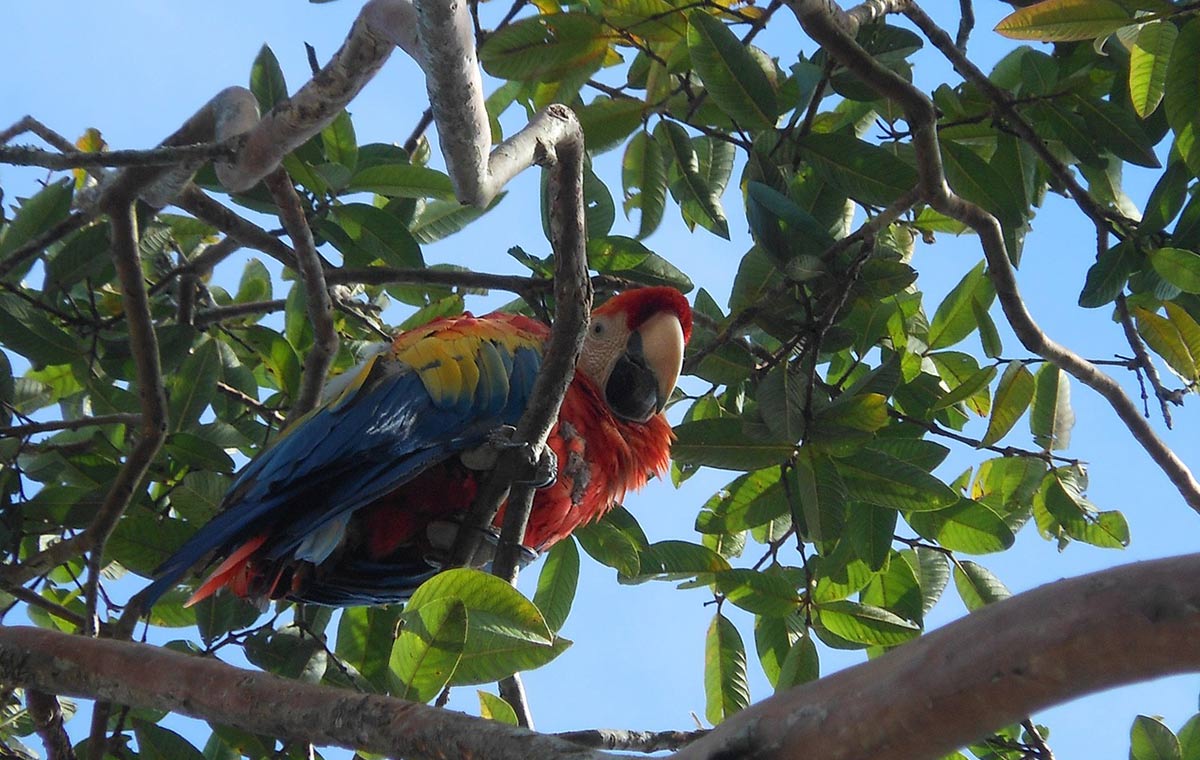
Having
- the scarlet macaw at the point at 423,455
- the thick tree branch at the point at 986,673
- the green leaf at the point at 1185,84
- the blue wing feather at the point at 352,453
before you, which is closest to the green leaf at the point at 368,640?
the scarlet macaw at the point at 423,455

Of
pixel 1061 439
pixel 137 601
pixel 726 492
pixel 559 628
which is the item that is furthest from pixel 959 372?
pixel 137 601

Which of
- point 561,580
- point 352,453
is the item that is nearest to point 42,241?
point 352,453

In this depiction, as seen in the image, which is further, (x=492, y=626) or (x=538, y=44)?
(x=538, y=44)

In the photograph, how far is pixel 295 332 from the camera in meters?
2.42

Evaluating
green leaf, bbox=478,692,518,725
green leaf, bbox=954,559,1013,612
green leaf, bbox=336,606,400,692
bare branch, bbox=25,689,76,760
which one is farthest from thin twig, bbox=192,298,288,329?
green leaf, bbox=954,559,1013,612

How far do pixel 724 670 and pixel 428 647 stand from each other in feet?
3.09

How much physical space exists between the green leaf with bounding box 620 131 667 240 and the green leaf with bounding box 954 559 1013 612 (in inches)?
39.0

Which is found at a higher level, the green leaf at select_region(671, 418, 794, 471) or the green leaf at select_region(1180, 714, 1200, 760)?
the green leaf at select_region(671, 418, 794, 471)

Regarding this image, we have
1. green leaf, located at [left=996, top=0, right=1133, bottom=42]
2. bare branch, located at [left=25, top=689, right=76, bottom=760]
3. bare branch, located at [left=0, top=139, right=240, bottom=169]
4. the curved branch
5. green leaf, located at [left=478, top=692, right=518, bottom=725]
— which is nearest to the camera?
the curved branch

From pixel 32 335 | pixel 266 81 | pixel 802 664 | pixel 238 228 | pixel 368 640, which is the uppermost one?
pixel 266 81

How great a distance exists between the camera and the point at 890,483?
6.11 feet

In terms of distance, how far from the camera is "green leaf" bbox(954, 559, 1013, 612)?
2.19 m

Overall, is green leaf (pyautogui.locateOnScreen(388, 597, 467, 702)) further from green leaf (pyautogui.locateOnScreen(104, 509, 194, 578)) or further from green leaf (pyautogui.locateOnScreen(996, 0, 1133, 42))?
green leaf (pyautogui.locateOnScreen(996, 0, 1133, 42))

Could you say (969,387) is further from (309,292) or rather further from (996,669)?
(996,669)
